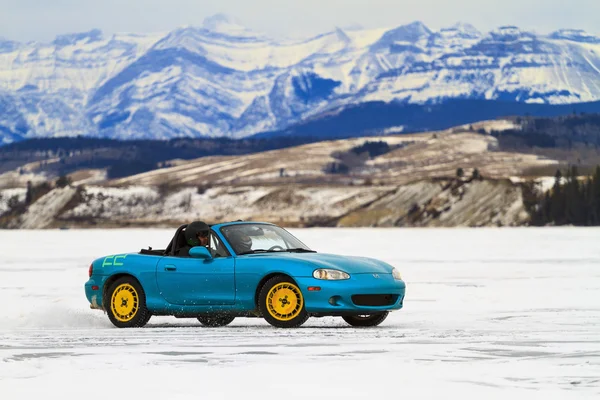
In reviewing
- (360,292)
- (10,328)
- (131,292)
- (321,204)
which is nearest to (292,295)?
(360,292)

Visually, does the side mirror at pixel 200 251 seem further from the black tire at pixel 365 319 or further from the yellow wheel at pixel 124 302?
the black tire at pixel 365 319

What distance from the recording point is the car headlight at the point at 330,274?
56.1ft

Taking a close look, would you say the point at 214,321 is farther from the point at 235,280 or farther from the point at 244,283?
the point at 244,283

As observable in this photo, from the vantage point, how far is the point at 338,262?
17578 mm

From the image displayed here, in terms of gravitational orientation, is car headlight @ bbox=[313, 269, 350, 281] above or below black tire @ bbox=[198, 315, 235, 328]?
above

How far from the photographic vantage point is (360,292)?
56.2 feet

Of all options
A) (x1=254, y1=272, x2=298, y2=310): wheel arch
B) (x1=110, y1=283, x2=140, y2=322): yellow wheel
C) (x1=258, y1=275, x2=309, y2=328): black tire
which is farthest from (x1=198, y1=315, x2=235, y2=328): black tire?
(x1=258, y1=275, x2=309, y2=328): black tire

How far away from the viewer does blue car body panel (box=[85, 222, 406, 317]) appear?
56.1ft

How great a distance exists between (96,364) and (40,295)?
14.3 m

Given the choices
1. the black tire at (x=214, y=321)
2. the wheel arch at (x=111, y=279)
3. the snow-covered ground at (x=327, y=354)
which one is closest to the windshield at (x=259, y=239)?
the snow-covered ground at (x=327, y=354)

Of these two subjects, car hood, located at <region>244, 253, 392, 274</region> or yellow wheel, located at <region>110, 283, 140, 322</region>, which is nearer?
car hood, located at <region>244, 253, 392, 274</region>

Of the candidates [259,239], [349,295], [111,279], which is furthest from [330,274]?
[111,279]

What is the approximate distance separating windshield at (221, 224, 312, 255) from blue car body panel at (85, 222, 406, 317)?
6.7 inches

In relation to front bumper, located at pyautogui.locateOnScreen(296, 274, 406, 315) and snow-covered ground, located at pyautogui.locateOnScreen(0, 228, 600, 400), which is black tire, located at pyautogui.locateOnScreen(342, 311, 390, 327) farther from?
front bumper, located at pyautogui.locateOnScreen(296, 274, 406, 315)
